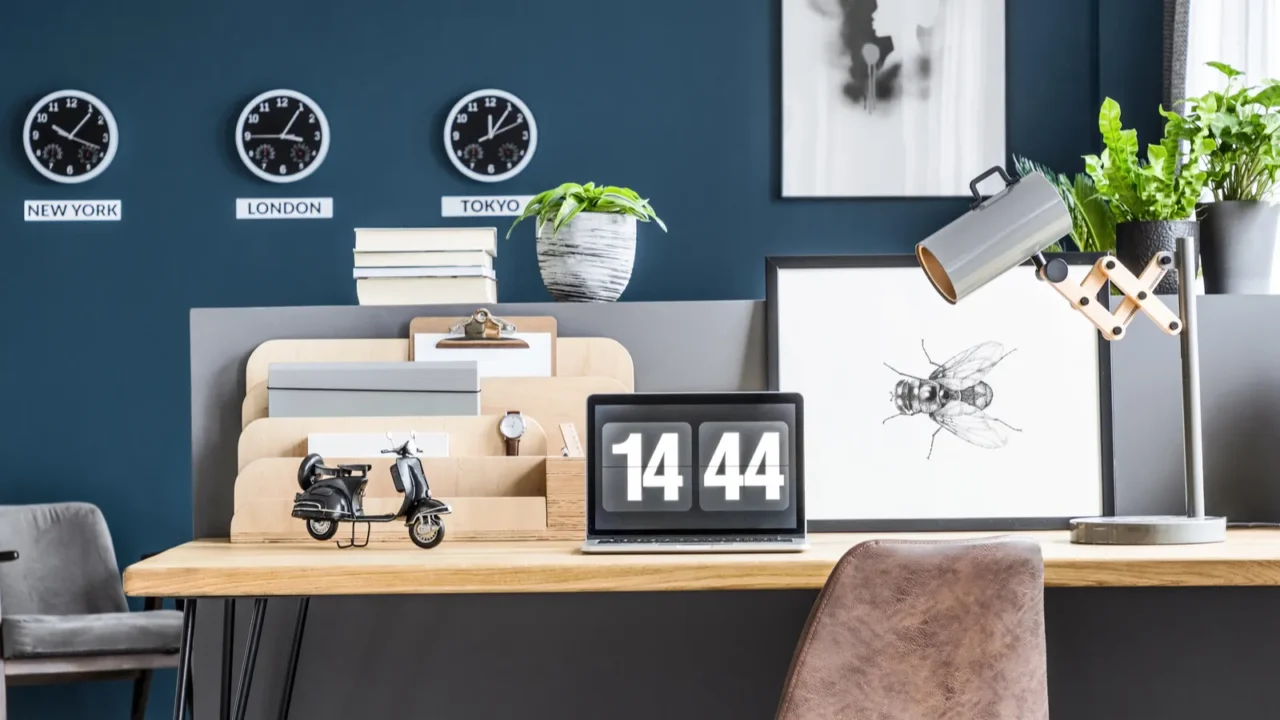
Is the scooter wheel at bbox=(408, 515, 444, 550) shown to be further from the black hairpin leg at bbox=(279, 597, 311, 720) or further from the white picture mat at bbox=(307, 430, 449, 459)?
the black hairpin leg at bbox=(279, 597, 311, 720)

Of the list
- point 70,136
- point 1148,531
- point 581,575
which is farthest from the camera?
point 70,136

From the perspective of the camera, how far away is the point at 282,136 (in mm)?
3859

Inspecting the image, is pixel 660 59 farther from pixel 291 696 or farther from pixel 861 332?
pixel 291 696

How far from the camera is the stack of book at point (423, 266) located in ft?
5.85

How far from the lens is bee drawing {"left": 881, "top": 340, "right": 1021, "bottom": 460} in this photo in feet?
5.80

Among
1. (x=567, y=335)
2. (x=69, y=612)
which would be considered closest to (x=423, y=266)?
(x=567, y=335)

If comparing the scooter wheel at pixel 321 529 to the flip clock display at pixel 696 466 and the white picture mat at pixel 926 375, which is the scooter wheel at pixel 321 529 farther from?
the white picture mat at pixel 926 375

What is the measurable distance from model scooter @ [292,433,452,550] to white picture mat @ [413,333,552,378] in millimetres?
220

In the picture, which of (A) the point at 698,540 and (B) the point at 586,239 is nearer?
(A) the point at 698,540

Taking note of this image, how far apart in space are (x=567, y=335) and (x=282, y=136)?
2415mm

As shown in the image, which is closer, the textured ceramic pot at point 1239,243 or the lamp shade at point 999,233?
the lamp shade at point 999,233

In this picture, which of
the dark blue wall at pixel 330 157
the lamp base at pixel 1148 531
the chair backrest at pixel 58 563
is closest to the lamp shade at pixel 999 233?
the lamp base at pixel 1148 531

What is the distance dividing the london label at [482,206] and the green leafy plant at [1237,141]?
7.86 ft

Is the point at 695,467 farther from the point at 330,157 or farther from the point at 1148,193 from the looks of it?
the point at 330,157
